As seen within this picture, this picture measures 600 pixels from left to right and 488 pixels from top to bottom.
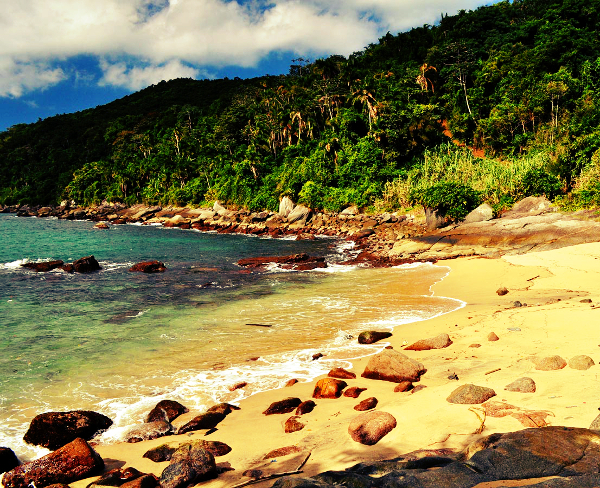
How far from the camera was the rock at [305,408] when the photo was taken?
23.3 feet

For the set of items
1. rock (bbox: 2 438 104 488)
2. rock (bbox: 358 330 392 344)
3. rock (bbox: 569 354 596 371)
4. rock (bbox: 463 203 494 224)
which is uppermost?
rock (bbox: 463 203 494 224)

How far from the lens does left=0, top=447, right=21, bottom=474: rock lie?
19.5ft

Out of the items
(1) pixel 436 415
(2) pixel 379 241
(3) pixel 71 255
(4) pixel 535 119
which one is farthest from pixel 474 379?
(4) pixel 535 119

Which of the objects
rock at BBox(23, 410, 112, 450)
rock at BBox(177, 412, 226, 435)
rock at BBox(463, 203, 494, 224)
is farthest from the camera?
rock at BBox(463, 203, 494, 224)

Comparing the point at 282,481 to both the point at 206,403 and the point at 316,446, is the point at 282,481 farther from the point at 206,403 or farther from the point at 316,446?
the point at 206,403

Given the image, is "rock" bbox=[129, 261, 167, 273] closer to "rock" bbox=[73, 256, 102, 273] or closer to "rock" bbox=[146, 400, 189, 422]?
"rock" bbox=[73, 256, 102, 273]

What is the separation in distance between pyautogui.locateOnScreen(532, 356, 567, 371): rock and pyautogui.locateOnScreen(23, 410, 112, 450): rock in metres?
8.30

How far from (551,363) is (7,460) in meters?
9.42

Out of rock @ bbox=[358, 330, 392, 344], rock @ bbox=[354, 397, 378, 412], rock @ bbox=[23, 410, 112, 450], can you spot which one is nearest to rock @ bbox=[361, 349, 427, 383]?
rock @ bbox=[354, 397, 378, 412]

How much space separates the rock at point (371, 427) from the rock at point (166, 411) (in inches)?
142

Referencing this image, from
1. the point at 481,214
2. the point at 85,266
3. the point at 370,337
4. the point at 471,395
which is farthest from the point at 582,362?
the point at 85,266

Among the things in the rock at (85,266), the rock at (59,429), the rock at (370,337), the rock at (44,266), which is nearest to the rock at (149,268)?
the rock at (85,266)

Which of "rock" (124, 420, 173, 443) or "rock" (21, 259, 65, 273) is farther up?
"rock" (21, 259, 65, 273)

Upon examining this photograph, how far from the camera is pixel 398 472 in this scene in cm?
395
